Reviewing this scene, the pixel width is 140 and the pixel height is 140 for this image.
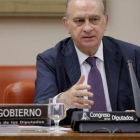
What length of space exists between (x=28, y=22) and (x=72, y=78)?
992 millimetres

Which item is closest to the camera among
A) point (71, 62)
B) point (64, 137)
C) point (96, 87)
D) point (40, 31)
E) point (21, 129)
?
point (64, 137)

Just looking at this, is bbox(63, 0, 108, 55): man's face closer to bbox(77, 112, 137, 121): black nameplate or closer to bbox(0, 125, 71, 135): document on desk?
bbox(77, 112, 137, 121): black nameplate

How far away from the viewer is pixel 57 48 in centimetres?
301

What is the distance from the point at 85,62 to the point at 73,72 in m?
0.13

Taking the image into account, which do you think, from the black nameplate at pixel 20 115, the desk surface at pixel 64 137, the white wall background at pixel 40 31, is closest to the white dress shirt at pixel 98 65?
the white wall background at pixel 40 31

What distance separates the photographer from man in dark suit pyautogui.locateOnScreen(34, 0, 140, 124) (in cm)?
281

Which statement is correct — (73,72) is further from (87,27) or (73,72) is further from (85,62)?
(87,27)

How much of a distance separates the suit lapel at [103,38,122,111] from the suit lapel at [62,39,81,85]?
0.66 feet

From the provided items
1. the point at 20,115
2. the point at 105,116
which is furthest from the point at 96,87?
the point at 20,115

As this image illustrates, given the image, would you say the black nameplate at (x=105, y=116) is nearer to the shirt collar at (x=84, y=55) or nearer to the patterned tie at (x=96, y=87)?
the patterned tie at (x=96, y=87)

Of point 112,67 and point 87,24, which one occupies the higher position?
point 87,24

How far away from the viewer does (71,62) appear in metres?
2.89

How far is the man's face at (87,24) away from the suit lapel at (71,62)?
0.23 feet

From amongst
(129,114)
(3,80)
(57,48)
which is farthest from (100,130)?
(3,80)
